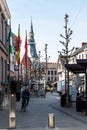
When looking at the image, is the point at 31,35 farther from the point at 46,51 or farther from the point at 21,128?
the point at 21,128

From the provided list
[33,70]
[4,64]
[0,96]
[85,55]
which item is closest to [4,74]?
[4,64]

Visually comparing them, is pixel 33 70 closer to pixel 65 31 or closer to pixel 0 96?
pixel 65 31

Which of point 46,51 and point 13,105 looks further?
point 46,51

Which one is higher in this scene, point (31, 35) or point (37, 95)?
point (31, 35)

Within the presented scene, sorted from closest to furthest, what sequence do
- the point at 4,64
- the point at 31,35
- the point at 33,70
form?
1. the point at 4,64
2. the point at 33,70
3. the point at 31,35

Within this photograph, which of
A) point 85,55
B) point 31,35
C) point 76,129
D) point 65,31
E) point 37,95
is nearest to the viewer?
point 76,129

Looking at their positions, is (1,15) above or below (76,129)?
above

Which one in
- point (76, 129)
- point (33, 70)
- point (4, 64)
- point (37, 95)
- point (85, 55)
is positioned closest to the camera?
point (76, 129)

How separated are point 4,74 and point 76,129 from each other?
27.6 metres

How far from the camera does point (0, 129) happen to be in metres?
19.7

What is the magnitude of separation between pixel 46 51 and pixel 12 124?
5643 cm

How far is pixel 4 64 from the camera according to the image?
152 feet

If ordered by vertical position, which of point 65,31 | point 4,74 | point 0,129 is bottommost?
point 0,129

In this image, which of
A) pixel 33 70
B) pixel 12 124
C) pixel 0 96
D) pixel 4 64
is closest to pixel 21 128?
pixel 12 124
